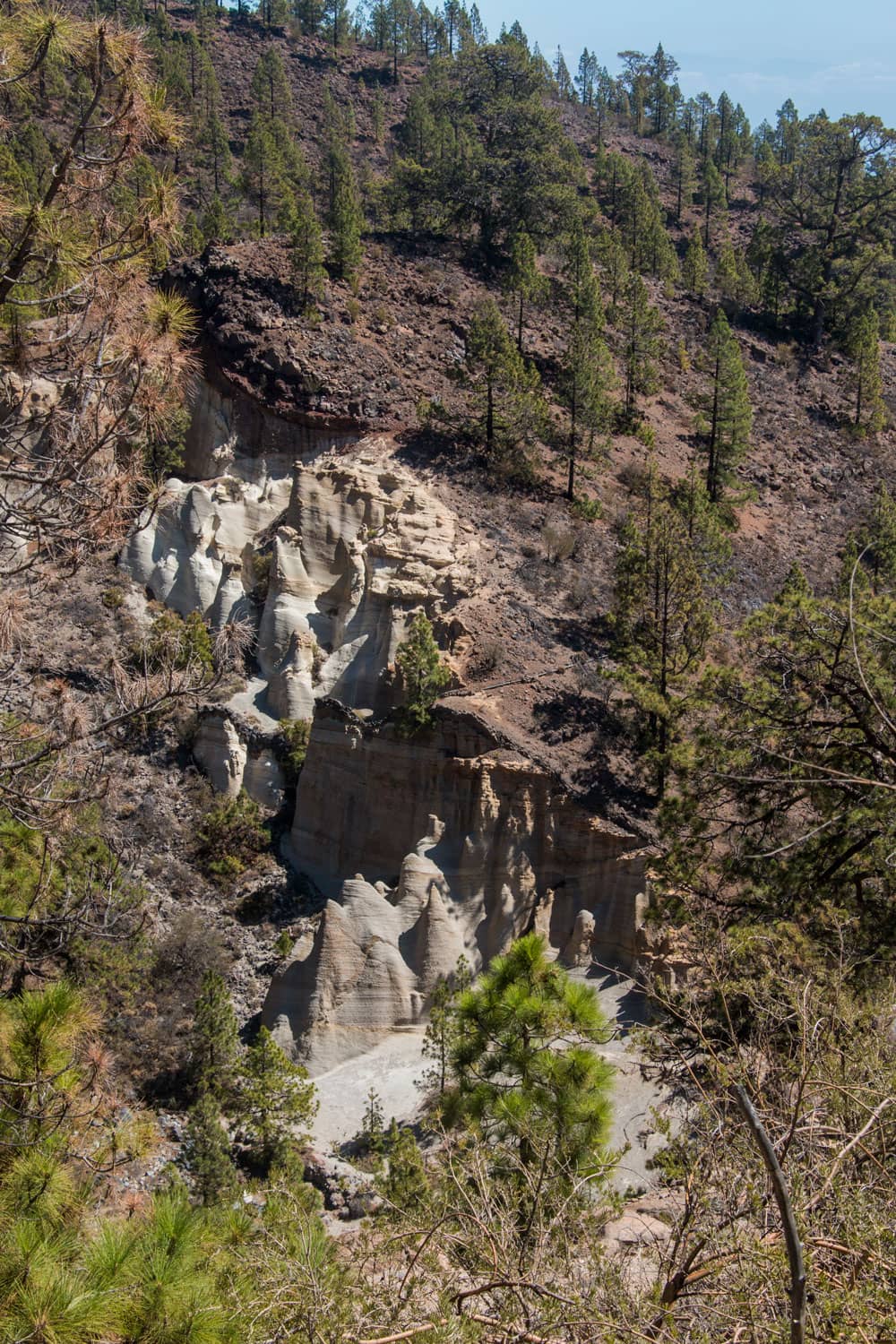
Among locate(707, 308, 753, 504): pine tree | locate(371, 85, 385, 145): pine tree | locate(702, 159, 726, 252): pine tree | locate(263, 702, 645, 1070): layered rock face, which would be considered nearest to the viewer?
locate(263, 702, 645, 1070): layered rock face

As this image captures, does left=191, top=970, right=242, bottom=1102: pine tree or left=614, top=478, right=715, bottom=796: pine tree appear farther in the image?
left=614, top=478, right=715, bottom=796: pine tree

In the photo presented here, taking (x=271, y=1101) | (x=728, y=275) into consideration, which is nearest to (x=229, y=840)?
(x=271, y=1101)

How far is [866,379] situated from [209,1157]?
39.9 meters

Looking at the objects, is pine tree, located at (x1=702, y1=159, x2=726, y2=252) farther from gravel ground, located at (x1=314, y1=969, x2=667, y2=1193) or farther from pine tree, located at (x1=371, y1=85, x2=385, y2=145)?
→ gravel ground, located at (x1=314, y1=969, x2=667, y2=1193)

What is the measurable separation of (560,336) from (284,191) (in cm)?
1297

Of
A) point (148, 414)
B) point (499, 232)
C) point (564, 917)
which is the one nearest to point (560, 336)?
point (499, 232)

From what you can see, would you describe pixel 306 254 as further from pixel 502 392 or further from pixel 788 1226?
pixel 788 1226

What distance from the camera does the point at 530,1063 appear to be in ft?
31.9

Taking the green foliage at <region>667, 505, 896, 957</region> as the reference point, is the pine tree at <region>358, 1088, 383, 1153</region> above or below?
below

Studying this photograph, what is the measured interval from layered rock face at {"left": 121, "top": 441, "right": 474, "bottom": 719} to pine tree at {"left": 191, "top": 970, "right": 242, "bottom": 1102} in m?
8.59

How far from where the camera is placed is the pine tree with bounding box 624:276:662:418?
38.1 m

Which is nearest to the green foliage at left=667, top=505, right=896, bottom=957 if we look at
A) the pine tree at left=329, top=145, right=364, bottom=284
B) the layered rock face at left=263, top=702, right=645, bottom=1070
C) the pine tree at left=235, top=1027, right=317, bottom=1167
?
the layered rock face at left=263, top=702, right=645, bottom=1070

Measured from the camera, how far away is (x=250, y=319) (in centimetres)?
3356

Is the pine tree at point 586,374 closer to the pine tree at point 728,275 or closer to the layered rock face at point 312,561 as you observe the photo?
the layered rock face at point 312,561
